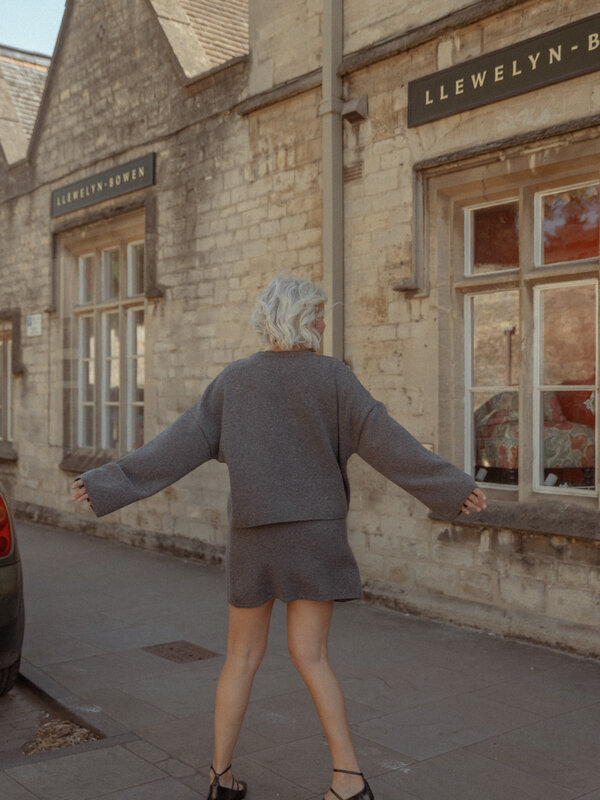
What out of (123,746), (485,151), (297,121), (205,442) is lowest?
(123,746)

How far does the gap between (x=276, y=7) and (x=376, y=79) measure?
151 cm

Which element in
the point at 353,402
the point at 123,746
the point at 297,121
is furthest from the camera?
the point at 297,121

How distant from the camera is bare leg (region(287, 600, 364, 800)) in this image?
3.18 meters

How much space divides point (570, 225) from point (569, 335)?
71 centimetres

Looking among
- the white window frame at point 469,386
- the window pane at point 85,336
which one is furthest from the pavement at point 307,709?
the window pane at point 85,336

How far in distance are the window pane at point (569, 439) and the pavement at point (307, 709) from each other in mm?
1106

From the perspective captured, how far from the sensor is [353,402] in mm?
3287

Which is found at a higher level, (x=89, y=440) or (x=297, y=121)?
(x=297, y=121)

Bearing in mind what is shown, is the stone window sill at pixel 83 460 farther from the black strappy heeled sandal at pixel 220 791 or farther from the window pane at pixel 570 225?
the black strappy heeled sandal at pixel 220 791

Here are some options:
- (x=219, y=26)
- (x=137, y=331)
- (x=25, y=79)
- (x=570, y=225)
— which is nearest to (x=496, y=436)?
(x=570, y=225)

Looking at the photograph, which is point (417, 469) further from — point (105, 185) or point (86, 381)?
point (86, 381)

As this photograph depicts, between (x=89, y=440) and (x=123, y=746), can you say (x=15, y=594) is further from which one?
(x=89, y=440)

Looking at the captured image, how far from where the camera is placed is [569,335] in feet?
20.0

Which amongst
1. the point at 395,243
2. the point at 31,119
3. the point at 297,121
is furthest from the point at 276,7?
the point at 31,119
